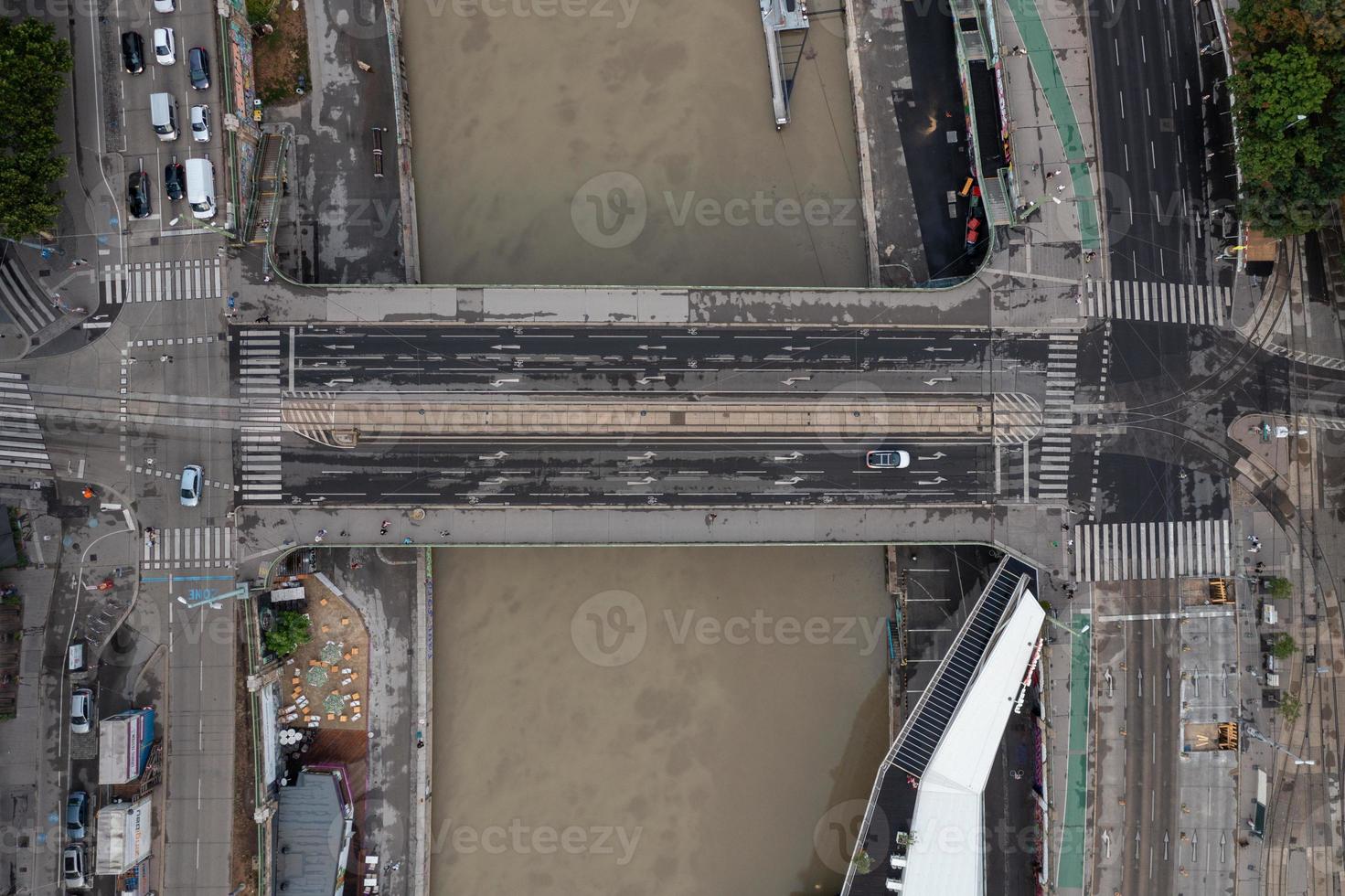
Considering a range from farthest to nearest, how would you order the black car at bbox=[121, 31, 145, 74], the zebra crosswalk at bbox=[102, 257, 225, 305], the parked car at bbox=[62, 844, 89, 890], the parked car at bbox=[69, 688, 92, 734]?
1. the zebra crosswalk at bbox=[102, 257, 225, 305]
2. the black car at bbox=[121, 31, 145, 74]
3. the parked car at bbox=[69, 688, 92, 734]
4. the parked car at bbox=[62, 844, 89, 890]

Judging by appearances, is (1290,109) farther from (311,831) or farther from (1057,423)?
(311,831)

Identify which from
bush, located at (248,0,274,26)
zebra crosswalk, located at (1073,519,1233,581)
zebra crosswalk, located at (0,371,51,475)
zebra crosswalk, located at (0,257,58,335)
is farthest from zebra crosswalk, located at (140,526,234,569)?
zebra crosswalk, located at (1073,519,1233,581)

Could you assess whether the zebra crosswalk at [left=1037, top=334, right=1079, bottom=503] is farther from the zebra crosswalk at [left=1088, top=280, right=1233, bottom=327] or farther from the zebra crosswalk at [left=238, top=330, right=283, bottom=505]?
the zebra crosswalk at [left=238, top=330, right=283, bottom=505]

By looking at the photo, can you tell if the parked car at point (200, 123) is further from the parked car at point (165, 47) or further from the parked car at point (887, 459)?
the parked car at point (887, 459)

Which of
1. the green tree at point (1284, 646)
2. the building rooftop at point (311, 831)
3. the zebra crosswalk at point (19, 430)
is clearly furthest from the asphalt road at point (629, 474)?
the green tree at point (1284, 646)

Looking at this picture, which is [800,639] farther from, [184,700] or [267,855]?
[184,700]

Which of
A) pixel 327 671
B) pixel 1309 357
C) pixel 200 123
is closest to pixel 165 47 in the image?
pixel 200 123
